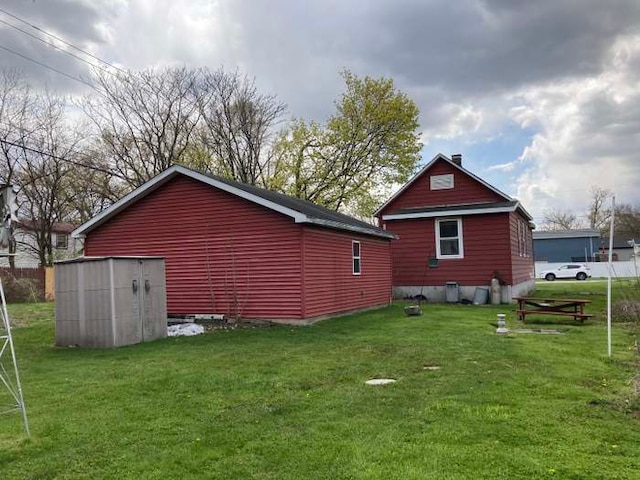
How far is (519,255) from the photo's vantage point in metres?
22.9

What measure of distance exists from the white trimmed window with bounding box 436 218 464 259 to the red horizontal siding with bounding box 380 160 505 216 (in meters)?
0.96

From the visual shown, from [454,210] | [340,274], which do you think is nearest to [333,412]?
[340,274]

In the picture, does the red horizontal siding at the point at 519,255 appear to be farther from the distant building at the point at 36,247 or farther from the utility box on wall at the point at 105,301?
the distant building at the point at 36,247

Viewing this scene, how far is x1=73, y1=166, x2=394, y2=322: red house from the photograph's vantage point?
13.5 m

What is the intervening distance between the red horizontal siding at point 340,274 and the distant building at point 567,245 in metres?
40.8

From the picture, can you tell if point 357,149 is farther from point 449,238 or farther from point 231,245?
point 231,245

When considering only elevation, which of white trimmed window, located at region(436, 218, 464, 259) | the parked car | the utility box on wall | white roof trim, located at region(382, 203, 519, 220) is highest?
white roof trim, located at region(382, 203, 519, 220)

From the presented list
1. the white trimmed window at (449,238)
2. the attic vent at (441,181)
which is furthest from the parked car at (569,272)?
the white trimmed window at (449,238)

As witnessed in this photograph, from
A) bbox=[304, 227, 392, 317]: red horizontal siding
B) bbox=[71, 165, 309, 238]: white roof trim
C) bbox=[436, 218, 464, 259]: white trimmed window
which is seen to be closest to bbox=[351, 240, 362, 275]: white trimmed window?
bbox=[304, 227, 392, 317]: red horizontal siding

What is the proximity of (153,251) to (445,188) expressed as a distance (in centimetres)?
1209

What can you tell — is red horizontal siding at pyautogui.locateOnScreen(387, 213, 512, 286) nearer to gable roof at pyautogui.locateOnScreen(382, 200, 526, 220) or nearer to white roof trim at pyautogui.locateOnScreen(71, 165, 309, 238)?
gable roof at pyautogui.locateOnScreen(382, 200, 526, 220)

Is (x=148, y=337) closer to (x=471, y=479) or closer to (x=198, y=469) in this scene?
(x=198, y=469)

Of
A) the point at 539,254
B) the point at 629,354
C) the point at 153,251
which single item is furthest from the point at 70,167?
the point at 539,254

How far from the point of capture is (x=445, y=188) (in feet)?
71.9
